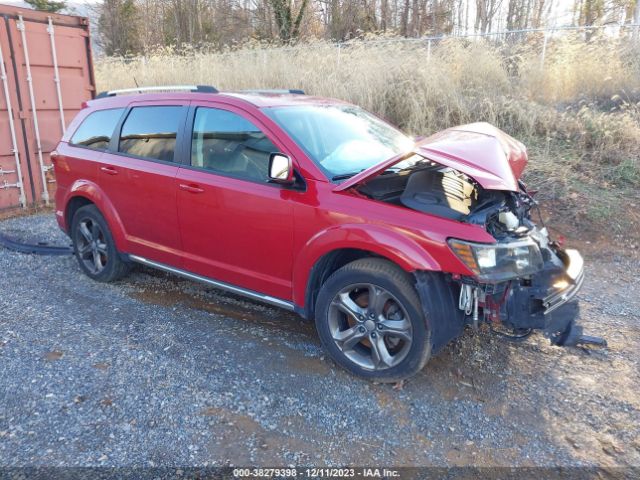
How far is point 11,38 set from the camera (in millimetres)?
7246

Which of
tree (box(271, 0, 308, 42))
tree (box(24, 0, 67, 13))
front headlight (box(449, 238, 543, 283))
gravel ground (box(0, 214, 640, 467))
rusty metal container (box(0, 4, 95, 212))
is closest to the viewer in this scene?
gravel ground (box(0, 214, 640, 467))

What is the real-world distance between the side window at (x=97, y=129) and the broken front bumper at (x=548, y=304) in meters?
3.77

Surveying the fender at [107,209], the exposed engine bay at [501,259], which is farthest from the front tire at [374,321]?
the fender at [107,209]

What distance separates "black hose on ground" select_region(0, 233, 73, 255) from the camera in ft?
19.2

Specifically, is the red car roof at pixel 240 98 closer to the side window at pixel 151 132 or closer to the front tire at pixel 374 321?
the side window at pixel 151 132

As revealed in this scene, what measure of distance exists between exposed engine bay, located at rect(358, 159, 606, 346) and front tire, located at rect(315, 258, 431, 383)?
12.2 inches

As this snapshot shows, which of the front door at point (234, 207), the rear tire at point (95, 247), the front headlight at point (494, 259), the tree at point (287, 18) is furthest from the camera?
the tree at point (287, 18)

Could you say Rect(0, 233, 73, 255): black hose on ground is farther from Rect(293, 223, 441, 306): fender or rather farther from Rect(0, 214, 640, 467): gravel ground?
Rect(293, 223, 441, 306): fender

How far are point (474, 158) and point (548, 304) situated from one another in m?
0.98

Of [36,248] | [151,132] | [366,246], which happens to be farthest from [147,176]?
[36,248]

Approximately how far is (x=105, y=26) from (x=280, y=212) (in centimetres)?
2690

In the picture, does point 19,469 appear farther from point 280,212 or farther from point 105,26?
point 105,26

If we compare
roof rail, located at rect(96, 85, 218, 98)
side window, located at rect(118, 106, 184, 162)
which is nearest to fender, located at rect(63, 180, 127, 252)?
side window, located at rect(118, 106, 184, 162)

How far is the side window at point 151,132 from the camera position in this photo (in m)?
4.18
